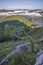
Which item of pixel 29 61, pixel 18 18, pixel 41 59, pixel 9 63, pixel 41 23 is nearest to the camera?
pixel 41 59

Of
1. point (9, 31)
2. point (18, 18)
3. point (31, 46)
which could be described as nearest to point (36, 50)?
point (31, 46)

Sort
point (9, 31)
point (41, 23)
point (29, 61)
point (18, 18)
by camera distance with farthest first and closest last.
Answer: point (18, 18), point (41, 23), point (9, 31), point (29, 61)

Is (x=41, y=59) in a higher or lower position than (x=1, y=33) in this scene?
higher

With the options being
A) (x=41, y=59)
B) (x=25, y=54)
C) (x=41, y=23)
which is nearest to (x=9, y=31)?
(x=41, y=23)

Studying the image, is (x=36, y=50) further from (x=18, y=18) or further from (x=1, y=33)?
(x=18, y=18)

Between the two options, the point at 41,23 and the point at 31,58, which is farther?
the point at 41,23

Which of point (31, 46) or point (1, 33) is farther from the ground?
point (31, 46)

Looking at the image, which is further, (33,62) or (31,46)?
(31,46)

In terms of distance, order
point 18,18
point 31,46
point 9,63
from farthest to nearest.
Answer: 1. point 18,18
2. point 31,46
3. point 9,63

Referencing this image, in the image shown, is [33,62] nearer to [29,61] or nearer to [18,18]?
[29,61]
